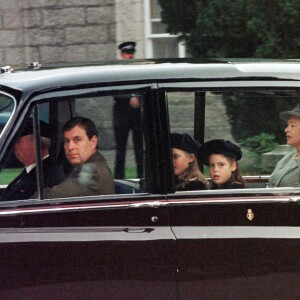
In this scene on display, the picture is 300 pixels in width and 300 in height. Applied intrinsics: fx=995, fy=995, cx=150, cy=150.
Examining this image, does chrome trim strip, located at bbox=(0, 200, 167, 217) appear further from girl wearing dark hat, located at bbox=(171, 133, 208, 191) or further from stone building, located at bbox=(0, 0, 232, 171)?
stone building, located at bbox=(0, 0, 232, 171)

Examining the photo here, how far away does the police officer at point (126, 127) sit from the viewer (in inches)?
175

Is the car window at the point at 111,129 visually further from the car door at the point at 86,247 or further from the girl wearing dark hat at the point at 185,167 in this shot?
the girl wearing dark hat at the point at 185,167

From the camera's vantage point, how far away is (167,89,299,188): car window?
15.1ft

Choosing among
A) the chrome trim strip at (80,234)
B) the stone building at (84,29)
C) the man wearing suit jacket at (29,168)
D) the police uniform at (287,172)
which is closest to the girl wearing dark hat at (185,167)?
the chrome trim strip at (80,234)

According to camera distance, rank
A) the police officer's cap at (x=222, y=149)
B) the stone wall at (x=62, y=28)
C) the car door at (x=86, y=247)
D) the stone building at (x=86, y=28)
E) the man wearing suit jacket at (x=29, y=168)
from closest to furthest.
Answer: the car door at (x=86, y=247), the man wearing suit jacket at (x=29, y=168), the police officer's cap at (x=222, y=149), the stone building at (x=86, y=28), the stone wall at (x=62, y=28)

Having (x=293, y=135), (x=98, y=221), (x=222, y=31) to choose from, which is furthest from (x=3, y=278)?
(x=222, y=31)

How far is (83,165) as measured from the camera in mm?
4598

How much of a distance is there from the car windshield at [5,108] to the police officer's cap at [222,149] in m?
0.96

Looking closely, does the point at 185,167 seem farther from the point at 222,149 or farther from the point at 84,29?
the point at 84,29

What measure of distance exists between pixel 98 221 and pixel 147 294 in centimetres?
39

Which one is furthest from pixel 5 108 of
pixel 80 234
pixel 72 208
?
pixel 80 234

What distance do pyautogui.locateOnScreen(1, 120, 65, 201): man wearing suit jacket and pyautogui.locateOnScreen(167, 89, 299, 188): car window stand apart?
A: 0.57 meters

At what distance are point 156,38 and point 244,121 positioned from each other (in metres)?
10.1

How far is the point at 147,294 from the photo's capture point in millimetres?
4371
